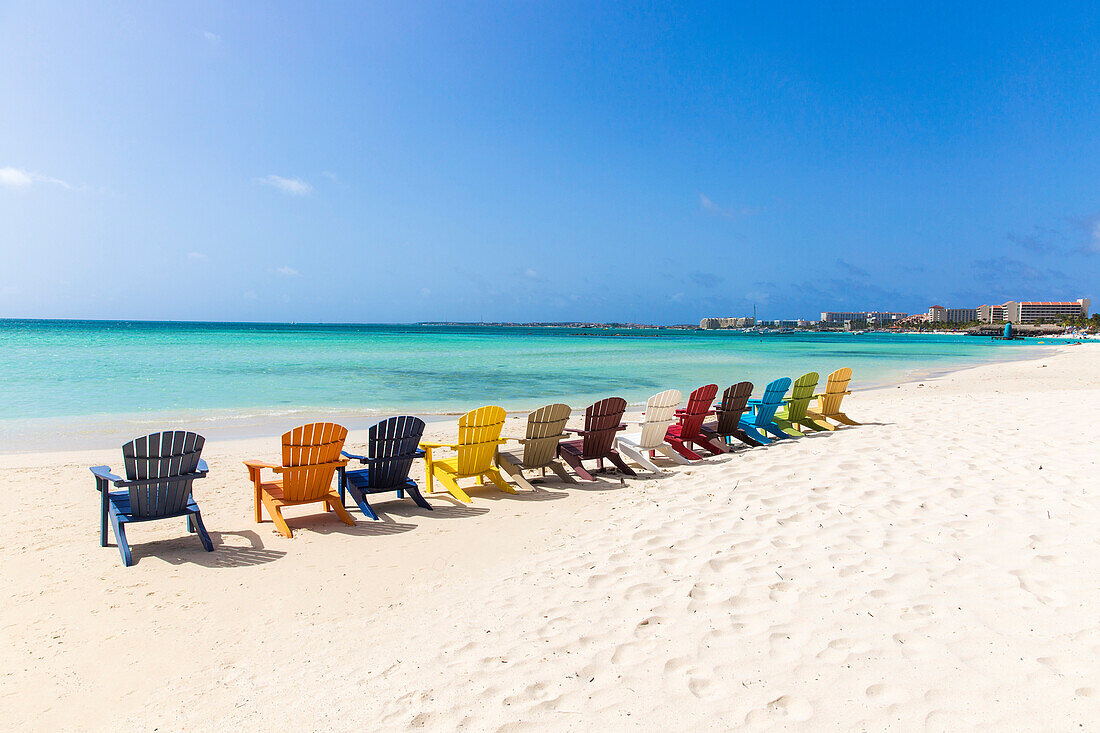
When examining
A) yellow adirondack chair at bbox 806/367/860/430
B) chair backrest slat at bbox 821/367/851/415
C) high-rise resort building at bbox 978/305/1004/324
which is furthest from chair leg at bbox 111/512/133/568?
high-rise resort building at bbox 978/305/1004/324

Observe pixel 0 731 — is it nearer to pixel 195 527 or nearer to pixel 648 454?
pixel 195 527

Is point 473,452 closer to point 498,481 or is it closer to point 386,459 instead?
point 498,481

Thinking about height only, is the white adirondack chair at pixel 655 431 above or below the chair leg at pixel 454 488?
above

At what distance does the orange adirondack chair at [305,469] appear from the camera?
5656 millimetres

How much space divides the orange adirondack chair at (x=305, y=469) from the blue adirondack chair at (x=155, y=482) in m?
0.61

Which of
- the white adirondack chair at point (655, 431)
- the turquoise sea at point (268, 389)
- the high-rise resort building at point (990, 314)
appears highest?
the high-rise resort building at point (990, 314)

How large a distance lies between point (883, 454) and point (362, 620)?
254 inches

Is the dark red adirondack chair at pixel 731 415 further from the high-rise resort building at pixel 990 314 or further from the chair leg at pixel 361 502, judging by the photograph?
the high-rise resort building at pixel 990 314

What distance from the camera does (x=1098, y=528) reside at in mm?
4312

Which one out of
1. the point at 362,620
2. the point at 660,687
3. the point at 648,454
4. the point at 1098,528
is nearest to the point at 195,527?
the point at 362,620

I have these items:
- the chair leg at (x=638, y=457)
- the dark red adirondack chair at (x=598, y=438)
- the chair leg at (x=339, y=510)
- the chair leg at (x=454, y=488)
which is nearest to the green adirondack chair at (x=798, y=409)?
the chair leg at (x=638, y=457)

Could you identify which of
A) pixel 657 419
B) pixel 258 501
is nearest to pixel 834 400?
pixel 657 419

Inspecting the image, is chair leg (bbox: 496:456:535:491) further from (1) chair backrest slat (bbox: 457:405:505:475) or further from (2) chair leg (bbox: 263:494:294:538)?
(2) chair leg (bbox: 263:494:294:538)

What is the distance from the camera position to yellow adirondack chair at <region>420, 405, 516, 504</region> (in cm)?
670
